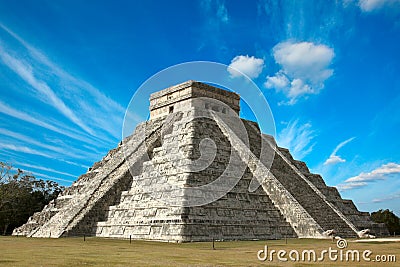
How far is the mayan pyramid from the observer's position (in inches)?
667

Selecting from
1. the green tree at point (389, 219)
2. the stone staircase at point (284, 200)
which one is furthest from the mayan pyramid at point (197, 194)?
the green tree at point (389, 219)

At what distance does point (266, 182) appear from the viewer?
20.6 meters

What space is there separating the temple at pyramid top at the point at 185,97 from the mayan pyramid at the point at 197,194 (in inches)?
4.6

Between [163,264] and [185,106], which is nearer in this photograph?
[163,264]

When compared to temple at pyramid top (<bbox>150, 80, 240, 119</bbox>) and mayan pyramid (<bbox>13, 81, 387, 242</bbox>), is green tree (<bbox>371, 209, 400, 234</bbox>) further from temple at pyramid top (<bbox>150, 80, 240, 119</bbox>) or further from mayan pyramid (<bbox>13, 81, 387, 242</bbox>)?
temple at pyramid top (<bbox>150, 80, 240, 119</bbox>)

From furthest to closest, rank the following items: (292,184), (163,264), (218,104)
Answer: (218,104) → (292,184) → (163,264)

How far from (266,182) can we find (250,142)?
5215mm

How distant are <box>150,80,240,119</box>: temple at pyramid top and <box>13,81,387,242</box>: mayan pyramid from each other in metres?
0.12

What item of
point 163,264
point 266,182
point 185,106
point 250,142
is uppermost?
point 185,106

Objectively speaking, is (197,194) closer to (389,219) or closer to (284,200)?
(284,200)

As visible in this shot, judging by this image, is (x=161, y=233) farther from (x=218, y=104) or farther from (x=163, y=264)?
(x=218, y=104)

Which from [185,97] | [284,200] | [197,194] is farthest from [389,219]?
[197,194]

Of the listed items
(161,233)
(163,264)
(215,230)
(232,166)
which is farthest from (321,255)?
(232,166)

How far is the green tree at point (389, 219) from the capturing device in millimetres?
33000
